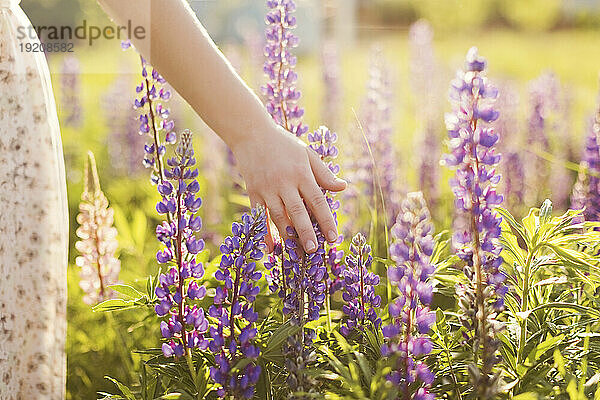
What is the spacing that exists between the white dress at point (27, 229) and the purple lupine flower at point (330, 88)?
10.8ft

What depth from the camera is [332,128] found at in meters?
5.01

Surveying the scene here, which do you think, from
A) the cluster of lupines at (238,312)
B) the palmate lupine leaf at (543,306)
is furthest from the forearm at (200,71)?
the palmate lupine leaf at (543,306)

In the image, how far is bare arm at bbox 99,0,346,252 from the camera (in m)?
1.72

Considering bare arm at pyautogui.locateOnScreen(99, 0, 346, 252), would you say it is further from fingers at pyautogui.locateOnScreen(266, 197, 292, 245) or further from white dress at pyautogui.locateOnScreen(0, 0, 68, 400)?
white dress at pyautogui.locateOnScreen(0, 0, 68, 400)

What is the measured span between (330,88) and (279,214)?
11.2ft

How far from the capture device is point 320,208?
68.3 inches

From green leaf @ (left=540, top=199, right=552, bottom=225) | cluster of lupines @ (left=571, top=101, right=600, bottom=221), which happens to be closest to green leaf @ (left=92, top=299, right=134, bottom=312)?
green leaf @ (left=540, top=199, right=552, bottom=225)

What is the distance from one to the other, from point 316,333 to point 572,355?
2.05 ft

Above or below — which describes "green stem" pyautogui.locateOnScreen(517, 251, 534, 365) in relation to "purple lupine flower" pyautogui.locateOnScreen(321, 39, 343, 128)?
below

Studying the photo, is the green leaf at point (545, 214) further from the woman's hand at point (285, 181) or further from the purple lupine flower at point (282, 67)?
the purple lupine flower at point (282, 67)

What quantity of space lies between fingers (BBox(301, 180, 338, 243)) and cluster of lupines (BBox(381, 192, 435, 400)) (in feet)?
0.93

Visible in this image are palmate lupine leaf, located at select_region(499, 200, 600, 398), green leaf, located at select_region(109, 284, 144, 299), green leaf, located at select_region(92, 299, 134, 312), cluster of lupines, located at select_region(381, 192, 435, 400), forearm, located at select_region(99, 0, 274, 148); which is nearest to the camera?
cluster of lupines, located at select_region(381, 192, 435, 400)

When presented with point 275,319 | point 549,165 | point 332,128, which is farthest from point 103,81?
point 275,319

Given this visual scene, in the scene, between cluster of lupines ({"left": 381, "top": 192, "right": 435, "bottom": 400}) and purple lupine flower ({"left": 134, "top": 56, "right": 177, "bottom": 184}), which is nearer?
cluster of lupines ({"left": 381, "top": 192, "right": 435, "bottom": 400})
